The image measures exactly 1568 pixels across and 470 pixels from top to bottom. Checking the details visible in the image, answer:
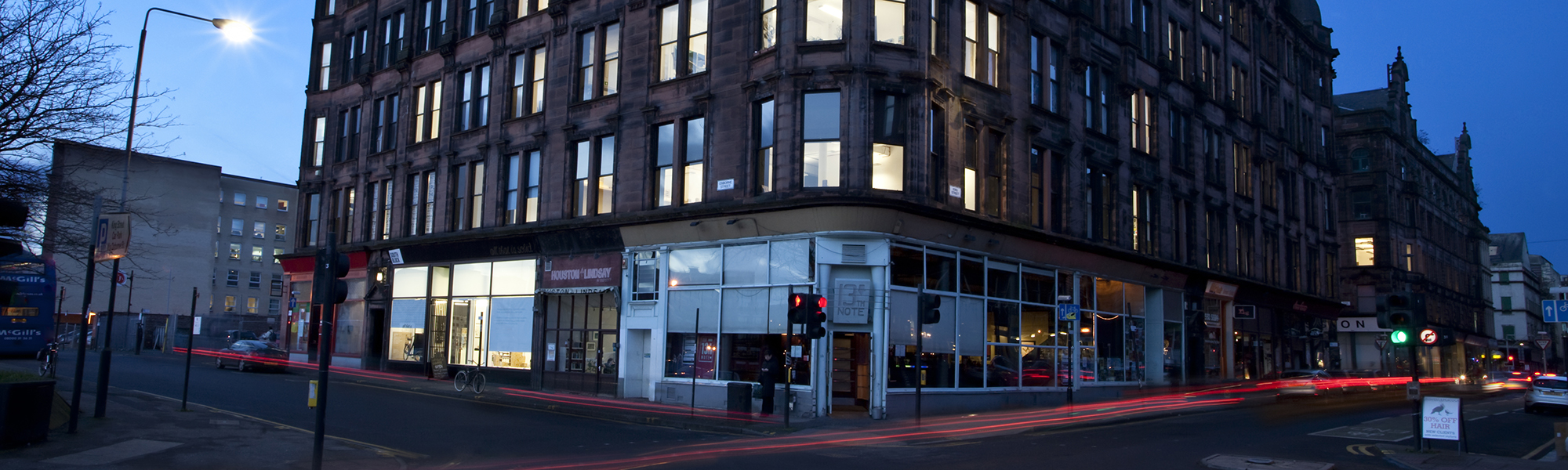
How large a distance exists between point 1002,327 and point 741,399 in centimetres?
842

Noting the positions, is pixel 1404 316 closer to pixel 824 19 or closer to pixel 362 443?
pixel 824 19

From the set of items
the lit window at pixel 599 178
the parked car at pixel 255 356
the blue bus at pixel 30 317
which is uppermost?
the lit window at pixel 599 178

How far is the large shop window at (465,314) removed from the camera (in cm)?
3167

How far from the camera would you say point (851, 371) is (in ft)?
78.4

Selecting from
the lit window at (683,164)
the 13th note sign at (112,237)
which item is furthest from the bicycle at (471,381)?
the 13th note sign at (112,237)

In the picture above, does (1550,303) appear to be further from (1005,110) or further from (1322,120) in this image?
(1322,120)

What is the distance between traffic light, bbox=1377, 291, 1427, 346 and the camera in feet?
52.7

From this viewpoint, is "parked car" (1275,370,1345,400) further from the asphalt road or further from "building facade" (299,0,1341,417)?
the asphalt road

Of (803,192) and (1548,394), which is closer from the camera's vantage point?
(803,192)

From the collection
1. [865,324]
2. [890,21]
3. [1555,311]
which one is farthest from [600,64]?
[1555,311]

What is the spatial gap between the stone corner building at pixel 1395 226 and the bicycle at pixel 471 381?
50841 millimetres

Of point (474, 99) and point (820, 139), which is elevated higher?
point (474, 99)

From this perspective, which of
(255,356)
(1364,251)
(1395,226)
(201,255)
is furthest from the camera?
(201,255)

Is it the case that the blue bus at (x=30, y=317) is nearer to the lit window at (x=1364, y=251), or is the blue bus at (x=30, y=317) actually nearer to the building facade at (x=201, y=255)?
the building facade at (x=201, y=255)
